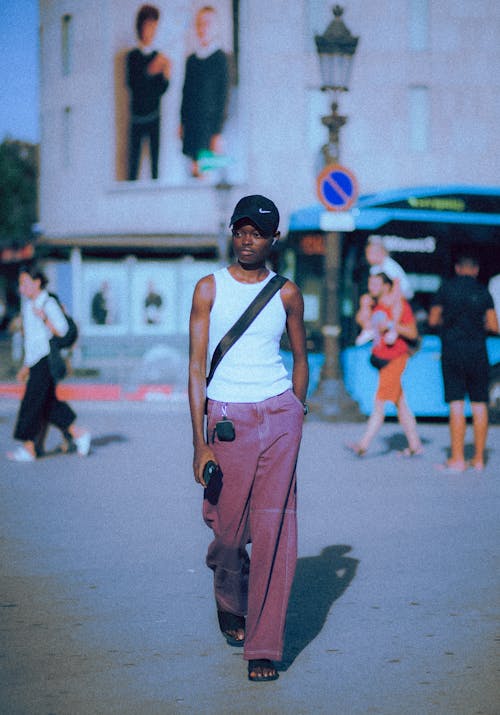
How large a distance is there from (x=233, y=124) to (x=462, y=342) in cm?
2077

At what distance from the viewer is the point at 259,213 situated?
3943 mm

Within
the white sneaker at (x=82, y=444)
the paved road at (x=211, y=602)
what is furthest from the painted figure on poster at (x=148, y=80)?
the paved road at (x=211, y=602)

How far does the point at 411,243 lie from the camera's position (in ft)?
46.1

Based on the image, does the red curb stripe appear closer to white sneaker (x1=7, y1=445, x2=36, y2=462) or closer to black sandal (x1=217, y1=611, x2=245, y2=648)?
white sneaker (x1=7, y1=445, x2=36, y2=462)

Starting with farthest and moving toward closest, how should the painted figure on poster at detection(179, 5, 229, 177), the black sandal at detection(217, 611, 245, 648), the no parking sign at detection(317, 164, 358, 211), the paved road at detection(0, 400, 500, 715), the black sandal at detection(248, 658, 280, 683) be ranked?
1. the painted figure on poster at detection(179, 5, 229, 177)
2. the no parking sign at detection(317, 164, 358, 211)
3. the black sandal at detection(217, 611, 245, 648)
4. the black sandal at detection(248, 658, 280, 683)
5. the paved road at detection(0, 400, 500, 715)

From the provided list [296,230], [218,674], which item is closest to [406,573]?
[218,674]

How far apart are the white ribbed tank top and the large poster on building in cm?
2547

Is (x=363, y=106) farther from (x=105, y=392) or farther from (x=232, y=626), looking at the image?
(x=232, y=626)

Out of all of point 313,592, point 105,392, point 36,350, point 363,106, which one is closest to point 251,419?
point 313,592

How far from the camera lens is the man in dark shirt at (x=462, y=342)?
917cm

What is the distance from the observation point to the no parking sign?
44.9 feet

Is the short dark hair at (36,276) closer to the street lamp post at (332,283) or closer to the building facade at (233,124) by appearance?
the street lamp post at (332,283)

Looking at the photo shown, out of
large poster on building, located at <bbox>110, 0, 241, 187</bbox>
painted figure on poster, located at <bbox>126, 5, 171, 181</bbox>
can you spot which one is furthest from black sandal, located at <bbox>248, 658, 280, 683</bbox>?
painted figure on poster, located at <bbox>126, 5, 171, 181</bbox>

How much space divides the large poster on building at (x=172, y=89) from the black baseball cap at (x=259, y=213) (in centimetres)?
2540
